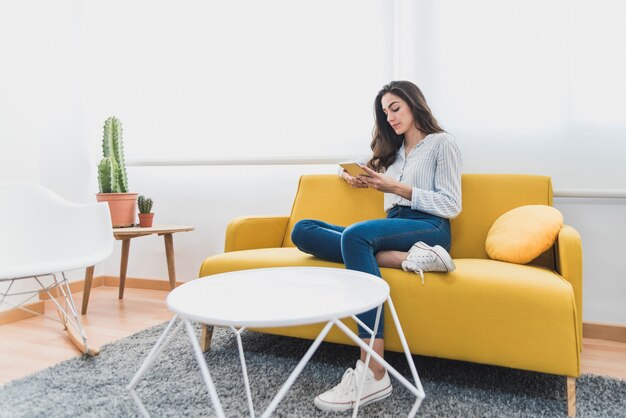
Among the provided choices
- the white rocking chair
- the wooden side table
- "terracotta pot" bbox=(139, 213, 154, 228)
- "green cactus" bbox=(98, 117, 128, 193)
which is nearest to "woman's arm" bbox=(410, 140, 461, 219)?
the white rocking chair

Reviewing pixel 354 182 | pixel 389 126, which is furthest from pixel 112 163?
pixel 389 126

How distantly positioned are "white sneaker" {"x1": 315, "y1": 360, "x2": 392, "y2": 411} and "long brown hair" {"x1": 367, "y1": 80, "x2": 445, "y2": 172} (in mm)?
1010

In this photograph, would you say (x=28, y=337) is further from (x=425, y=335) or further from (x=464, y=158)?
(x=464, y=158)

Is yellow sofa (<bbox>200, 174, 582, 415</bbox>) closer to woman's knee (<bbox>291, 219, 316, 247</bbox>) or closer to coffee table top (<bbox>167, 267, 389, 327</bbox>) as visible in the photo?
woman's knee (<bbox>291, 219, 316, 247</bbox>)

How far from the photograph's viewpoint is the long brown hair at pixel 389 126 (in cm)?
195

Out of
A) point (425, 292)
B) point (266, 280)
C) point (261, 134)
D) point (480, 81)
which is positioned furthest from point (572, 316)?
point (261, 134)

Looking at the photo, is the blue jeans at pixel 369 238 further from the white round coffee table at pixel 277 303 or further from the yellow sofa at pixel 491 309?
the white round coffee table at pixel 277 303

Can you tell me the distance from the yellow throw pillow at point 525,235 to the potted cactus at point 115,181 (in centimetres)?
191

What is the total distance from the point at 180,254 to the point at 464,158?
70.6 inches

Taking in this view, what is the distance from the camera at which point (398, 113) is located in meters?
1.95

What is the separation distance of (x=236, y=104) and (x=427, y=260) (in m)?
1.70

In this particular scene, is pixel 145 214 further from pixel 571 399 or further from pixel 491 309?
pixel 571 399

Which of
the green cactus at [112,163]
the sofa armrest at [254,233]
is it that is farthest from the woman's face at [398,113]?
the green cactus at [112,163]

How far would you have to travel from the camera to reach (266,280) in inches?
46.1
